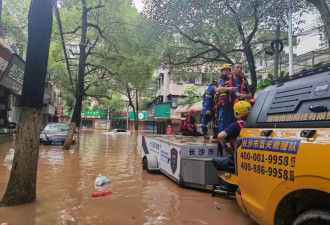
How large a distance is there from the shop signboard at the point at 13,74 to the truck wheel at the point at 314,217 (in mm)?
16767

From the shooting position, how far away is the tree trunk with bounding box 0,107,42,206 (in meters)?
5.02

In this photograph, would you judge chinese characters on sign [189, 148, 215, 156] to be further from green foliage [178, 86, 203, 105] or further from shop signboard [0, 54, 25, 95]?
green foliage [178, 86, 203, 105]

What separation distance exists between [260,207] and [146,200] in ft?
9.29

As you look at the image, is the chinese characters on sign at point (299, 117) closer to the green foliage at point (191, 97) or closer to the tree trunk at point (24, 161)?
the tree trunk at point (24, 161)

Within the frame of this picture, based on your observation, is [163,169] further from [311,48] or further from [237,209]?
[311,48]

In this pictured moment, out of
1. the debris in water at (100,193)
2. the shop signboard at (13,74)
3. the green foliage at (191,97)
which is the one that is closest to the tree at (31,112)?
Answer: the debris in water at (100,193)

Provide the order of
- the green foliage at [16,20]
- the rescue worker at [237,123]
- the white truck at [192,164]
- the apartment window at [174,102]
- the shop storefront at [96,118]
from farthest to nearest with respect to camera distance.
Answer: the shop storefront at [96,118] → the apartment window at [174,102] → the green foliage at [16,20] → the white truck at [192,164] → the rescue worker at [237,123]

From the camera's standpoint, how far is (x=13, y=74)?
1739cm

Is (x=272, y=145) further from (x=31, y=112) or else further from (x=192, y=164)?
(x=31, y=112)

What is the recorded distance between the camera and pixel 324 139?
8.11 ft

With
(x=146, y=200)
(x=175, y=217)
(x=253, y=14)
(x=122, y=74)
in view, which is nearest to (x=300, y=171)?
(x=175, y=217)

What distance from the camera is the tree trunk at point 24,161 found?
5.02 m

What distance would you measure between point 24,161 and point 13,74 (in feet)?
46.3

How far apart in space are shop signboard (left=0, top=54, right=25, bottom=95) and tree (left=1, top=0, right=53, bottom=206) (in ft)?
41.0
